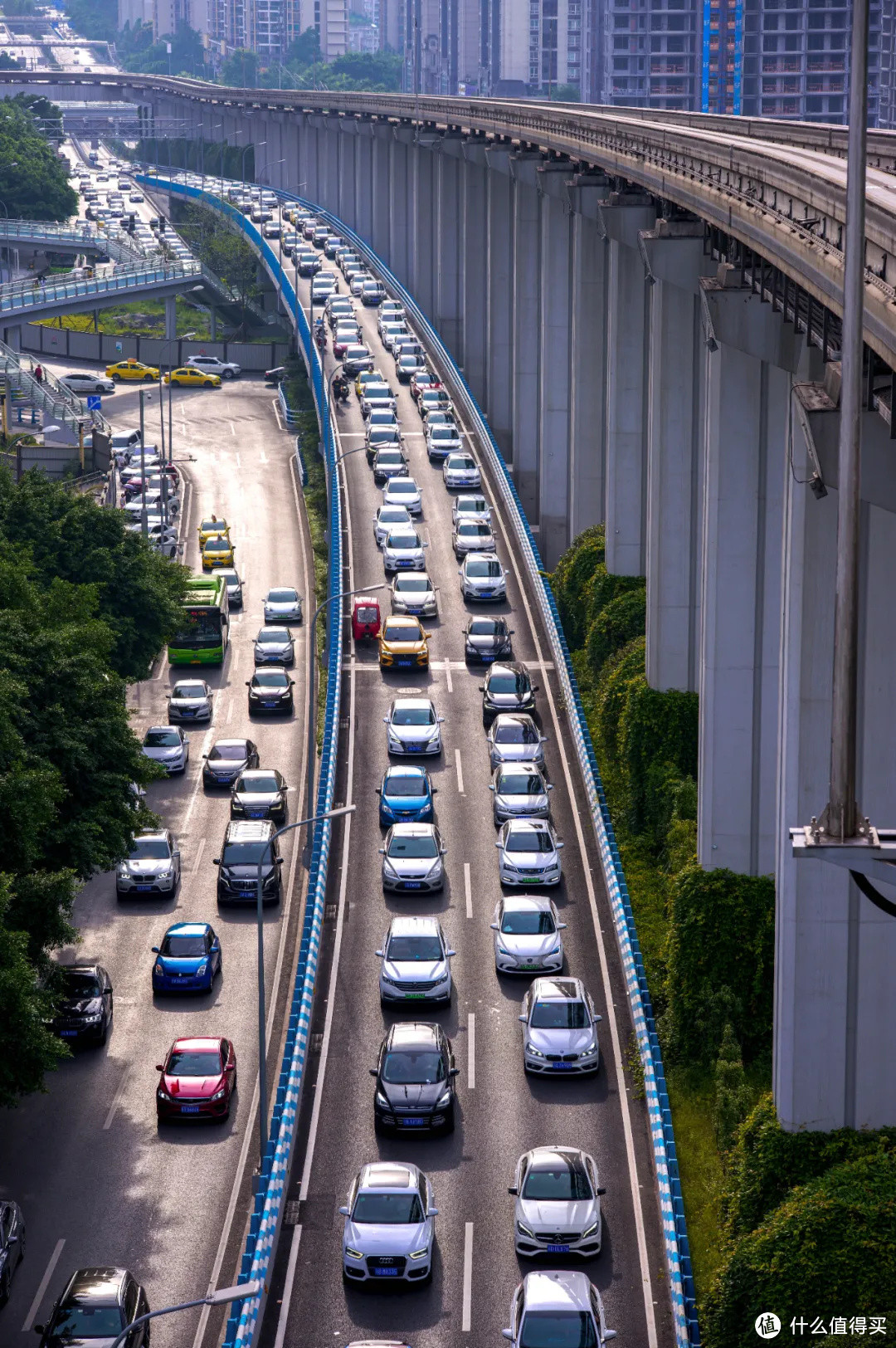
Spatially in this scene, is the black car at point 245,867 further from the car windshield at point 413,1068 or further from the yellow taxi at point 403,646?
the car windshield at point 413,1068

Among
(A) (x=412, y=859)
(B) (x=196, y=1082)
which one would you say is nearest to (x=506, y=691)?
(A) (x=412, y=859)

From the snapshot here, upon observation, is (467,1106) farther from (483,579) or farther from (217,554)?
(217,554)

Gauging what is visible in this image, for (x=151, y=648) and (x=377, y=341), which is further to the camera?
(x=377, y=341)

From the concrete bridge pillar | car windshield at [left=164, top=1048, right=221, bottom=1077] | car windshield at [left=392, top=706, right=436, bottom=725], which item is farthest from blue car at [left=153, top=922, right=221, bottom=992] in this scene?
the concrete bridge pillar

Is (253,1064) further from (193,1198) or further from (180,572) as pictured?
(180,572)

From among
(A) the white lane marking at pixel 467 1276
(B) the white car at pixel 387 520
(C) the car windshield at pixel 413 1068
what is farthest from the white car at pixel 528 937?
(B) the white car at pixel 387 520

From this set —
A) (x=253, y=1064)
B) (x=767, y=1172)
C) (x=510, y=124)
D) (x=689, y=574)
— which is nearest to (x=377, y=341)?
(x=510, y=124)
